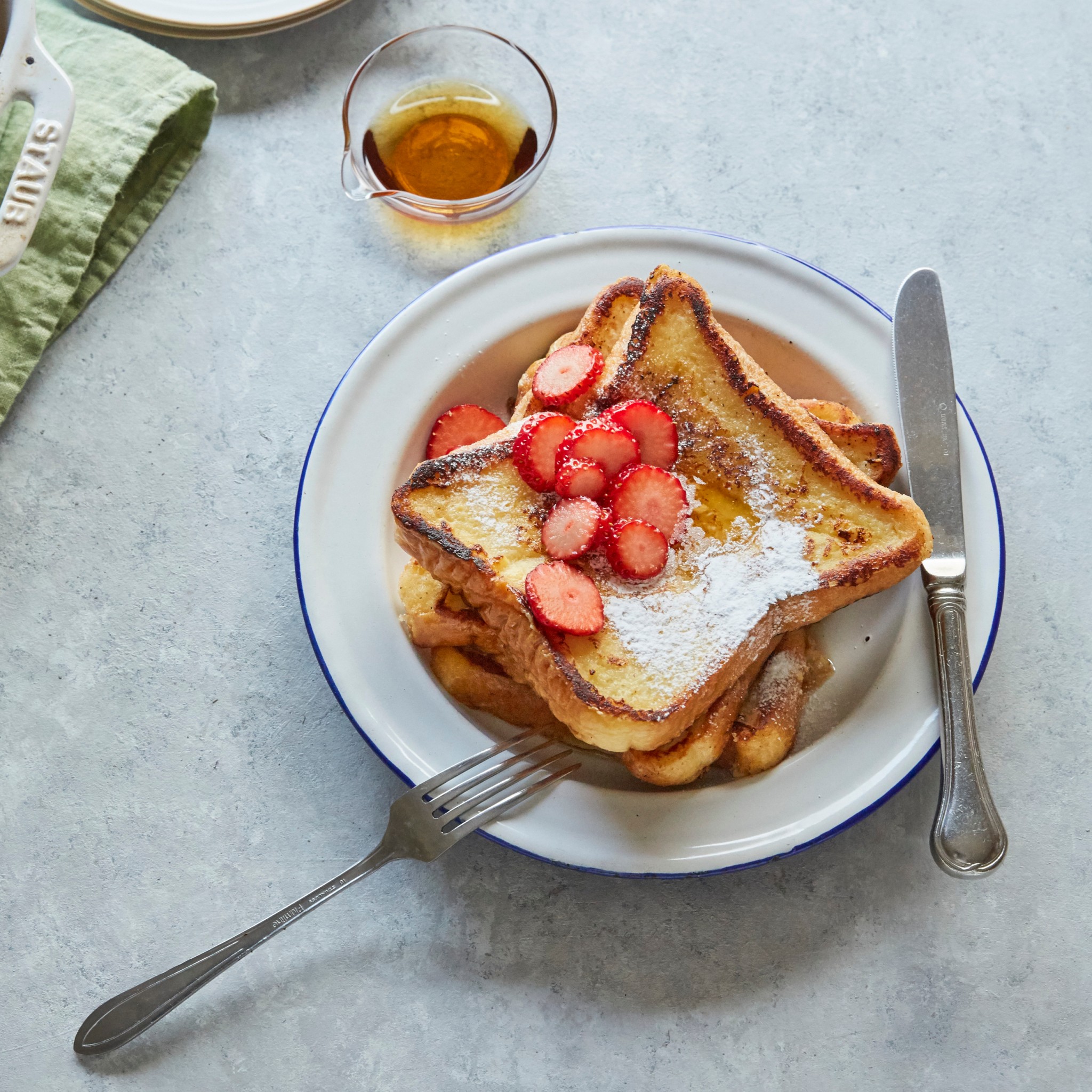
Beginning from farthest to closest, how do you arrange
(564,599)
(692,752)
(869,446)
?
(869,446) → (692,752) → (564,599)

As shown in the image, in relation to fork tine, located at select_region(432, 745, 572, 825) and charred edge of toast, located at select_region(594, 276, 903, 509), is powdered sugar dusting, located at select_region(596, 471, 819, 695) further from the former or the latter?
fork tine, located at select_region(432, 745, 572, 825)

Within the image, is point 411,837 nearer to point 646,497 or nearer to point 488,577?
point 488,577

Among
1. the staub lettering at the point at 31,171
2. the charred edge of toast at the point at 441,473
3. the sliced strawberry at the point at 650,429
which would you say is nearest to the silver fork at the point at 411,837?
the charred edge of toast at the point at 441,473

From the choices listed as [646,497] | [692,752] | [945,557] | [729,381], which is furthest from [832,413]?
[692,752]

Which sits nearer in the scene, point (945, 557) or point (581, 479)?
point (581, 479)

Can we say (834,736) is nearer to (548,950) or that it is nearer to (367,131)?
(548,950)

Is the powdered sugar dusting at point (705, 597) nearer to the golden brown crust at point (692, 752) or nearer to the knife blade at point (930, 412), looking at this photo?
the golden brown crust at point (692, 752)
